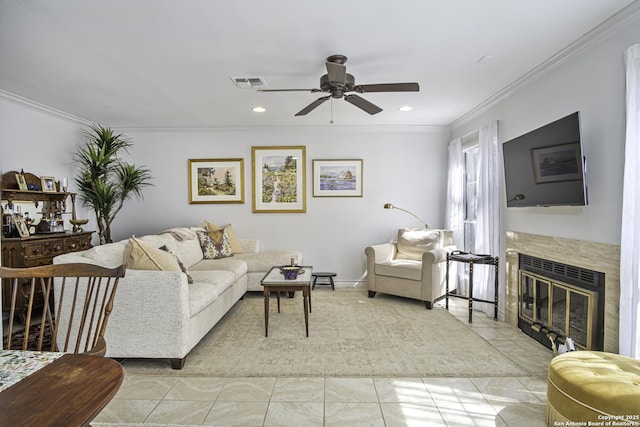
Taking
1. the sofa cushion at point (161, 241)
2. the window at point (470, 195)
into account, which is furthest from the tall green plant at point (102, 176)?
the window at point (470, 195)

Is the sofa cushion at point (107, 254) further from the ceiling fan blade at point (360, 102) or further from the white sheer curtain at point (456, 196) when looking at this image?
the white sheer curtain at point (456, 196)

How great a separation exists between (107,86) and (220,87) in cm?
115

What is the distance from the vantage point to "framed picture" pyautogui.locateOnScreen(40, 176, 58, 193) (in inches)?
155

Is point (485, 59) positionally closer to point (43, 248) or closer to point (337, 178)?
point (337, 178)

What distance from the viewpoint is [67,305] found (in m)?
2.58

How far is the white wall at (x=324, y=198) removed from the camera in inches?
206

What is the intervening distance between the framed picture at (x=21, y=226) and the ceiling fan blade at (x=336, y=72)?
3.62m

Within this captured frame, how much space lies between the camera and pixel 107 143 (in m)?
4.47

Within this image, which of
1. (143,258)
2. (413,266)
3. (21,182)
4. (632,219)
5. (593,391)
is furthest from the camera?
(413,266)

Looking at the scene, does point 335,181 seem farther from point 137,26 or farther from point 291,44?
point 137,26

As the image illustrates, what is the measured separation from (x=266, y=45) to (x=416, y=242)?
3.21m

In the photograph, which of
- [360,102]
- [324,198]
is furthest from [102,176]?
[360,102]

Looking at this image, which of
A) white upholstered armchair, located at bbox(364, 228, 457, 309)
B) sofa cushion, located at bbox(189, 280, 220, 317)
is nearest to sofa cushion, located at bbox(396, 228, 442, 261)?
white upholstered armchair, located at bbox(364, 228, 457, 309)

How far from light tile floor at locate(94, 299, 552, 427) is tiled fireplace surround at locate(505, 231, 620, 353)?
636mm
